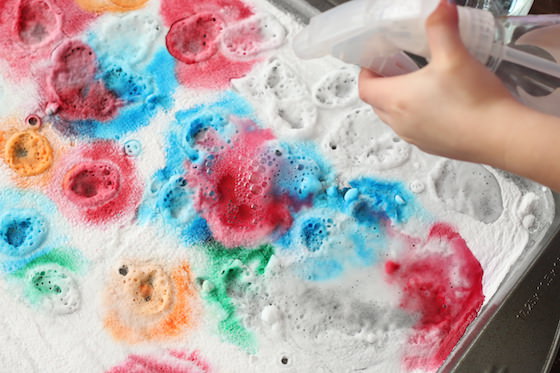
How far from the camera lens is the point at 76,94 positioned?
Answer: 2.66ft

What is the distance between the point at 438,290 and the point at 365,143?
0.73ft

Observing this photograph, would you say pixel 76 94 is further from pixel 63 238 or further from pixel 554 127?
pixel 554 127

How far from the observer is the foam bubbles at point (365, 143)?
0.79 m

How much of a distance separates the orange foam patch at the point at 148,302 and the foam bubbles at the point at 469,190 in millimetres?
365

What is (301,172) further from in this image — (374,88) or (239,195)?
(374,88)

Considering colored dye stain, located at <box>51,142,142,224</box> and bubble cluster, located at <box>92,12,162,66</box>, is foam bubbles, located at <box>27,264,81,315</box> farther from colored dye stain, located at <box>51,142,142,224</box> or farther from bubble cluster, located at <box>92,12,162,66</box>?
bubble cluster, located at <box>92,12,162,66</box>

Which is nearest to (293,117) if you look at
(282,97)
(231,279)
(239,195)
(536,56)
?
(282,97)

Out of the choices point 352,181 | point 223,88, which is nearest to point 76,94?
point 223,88

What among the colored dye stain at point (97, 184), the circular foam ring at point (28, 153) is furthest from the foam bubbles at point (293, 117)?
the circular foam ring at point (28, 153)

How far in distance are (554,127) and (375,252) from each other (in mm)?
330

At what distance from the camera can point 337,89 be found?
0.83m

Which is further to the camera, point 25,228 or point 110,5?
point 110,5

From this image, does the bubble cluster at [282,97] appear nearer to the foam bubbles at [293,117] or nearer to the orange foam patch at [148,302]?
the foam bubbles at [293,117]

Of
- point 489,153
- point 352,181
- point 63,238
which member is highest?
point 489,153
